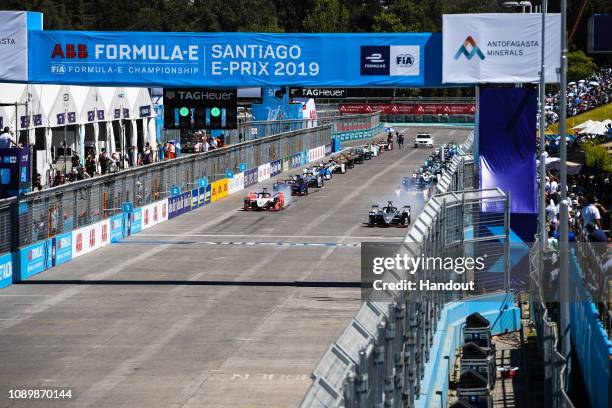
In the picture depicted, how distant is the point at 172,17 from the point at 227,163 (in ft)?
282

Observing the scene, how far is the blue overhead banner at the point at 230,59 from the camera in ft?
93.0

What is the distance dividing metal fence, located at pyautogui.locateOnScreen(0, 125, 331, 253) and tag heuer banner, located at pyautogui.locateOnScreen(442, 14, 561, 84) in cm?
1263

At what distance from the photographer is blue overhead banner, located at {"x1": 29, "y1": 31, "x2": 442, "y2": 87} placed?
2834 centimetres

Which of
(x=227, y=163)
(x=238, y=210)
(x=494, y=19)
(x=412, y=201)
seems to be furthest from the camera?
(x=227, y=163)

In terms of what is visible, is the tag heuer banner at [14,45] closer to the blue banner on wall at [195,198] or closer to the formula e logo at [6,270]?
the formula e logo at [6,270]

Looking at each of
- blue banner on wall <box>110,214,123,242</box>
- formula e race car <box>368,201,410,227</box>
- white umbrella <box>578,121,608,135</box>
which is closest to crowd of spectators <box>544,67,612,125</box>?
white umbrella <box>578,121,608,135</box>

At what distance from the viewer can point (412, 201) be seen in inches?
2183

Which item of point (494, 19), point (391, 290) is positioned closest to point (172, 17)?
point (494, 19)

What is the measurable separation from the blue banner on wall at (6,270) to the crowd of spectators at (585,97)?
52.6 meters

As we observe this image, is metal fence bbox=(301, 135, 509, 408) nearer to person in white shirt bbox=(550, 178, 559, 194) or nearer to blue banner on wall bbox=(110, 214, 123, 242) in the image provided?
person in white shirt bbox=(550, 178, 559, 194)

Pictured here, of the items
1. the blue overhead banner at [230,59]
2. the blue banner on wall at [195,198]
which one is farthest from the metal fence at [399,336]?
the blue banner on wall at [195,198]

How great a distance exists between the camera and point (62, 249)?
35.2 meters

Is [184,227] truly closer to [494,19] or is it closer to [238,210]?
[238,210]

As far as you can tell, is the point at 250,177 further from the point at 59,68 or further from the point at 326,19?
the point at 326,19
